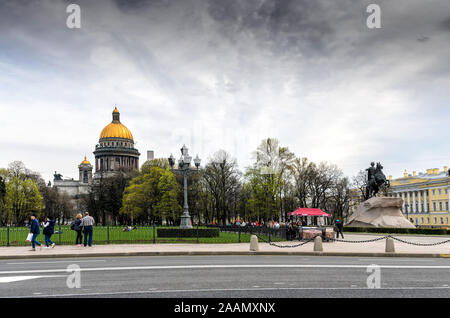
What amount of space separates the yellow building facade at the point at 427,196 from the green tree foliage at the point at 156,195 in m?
45.7

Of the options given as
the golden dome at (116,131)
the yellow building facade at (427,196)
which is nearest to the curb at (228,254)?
the yellow building facade at (427,196)

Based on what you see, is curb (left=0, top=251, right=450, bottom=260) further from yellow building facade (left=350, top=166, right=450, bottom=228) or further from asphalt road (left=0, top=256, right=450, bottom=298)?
yellow building facade (left=350, top=166, right=450, bottom=228)

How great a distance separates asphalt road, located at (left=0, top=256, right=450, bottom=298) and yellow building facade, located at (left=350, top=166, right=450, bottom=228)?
86456 mm

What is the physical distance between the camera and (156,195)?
71.6m

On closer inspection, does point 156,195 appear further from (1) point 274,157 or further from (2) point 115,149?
(2) point 115,149

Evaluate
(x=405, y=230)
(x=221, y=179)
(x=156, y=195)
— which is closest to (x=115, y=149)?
(x=156, y=195)

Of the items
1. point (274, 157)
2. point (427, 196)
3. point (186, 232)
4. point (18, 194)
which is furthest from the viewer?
point (427, 196)

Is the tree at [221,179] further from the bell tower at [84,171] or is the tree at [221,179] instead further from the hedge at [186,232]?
the bell tower at [84,171]

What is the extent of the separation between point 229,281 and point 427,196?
4380 inches

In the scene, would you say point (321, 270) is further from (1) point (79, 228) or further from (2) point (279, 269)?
(1) point (79, 228)

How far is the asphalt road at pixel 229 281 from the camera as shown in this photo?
8.88 metres
